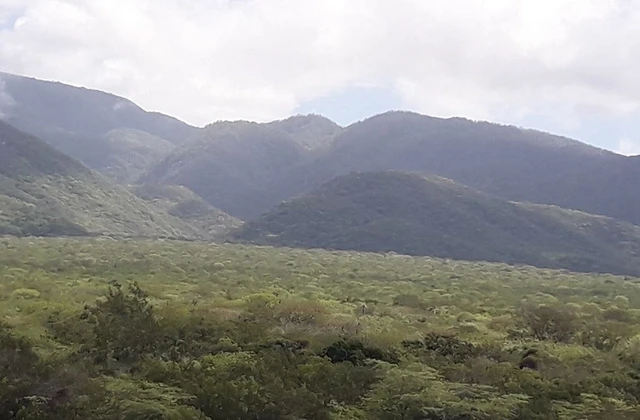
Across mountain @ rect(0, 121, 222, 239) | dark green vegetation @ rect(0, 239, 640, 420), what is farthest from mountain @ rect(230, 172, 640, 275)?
dark green vegetation @ rect(0, 239, 640, 420)

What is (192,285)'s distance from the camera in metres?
51.6

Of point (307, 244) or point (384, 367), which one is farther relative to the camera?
point (307, 244)

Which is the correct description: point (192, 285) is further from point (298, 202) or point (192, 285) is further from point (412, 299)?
point (298, 202)

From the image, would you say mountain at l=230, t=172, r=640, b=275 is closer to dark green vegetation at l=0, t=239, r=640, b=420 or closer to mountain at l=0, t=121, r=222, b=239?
mountain at l=0, t=121, r=222, b=239

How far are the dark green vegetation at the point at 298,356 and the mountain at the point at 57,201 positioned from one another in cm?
9061

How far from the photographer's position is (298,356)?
23.2m

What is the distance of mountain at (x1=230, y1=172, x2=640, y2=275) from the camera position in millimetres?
148375

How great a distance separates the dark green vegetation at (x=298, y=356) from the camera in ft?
58.7

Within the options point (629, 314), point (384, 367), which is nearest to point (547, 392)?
point (384, 367)

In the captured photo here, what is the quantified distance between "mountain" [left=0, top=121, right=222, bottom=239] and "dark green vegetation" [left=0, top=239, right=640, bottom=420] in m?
90.6

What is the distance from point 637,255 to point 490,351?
135210mm

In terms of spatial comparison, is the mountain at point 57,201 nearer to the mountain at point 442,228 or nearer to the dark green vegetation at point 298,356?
the mountain at point 442,228

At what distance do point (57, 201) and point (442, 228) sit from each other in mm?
74319

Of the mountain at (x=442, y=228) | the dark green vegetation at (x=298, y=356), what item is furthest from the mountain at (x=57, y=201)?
the dark green vegetation at (x=298, y=356)
